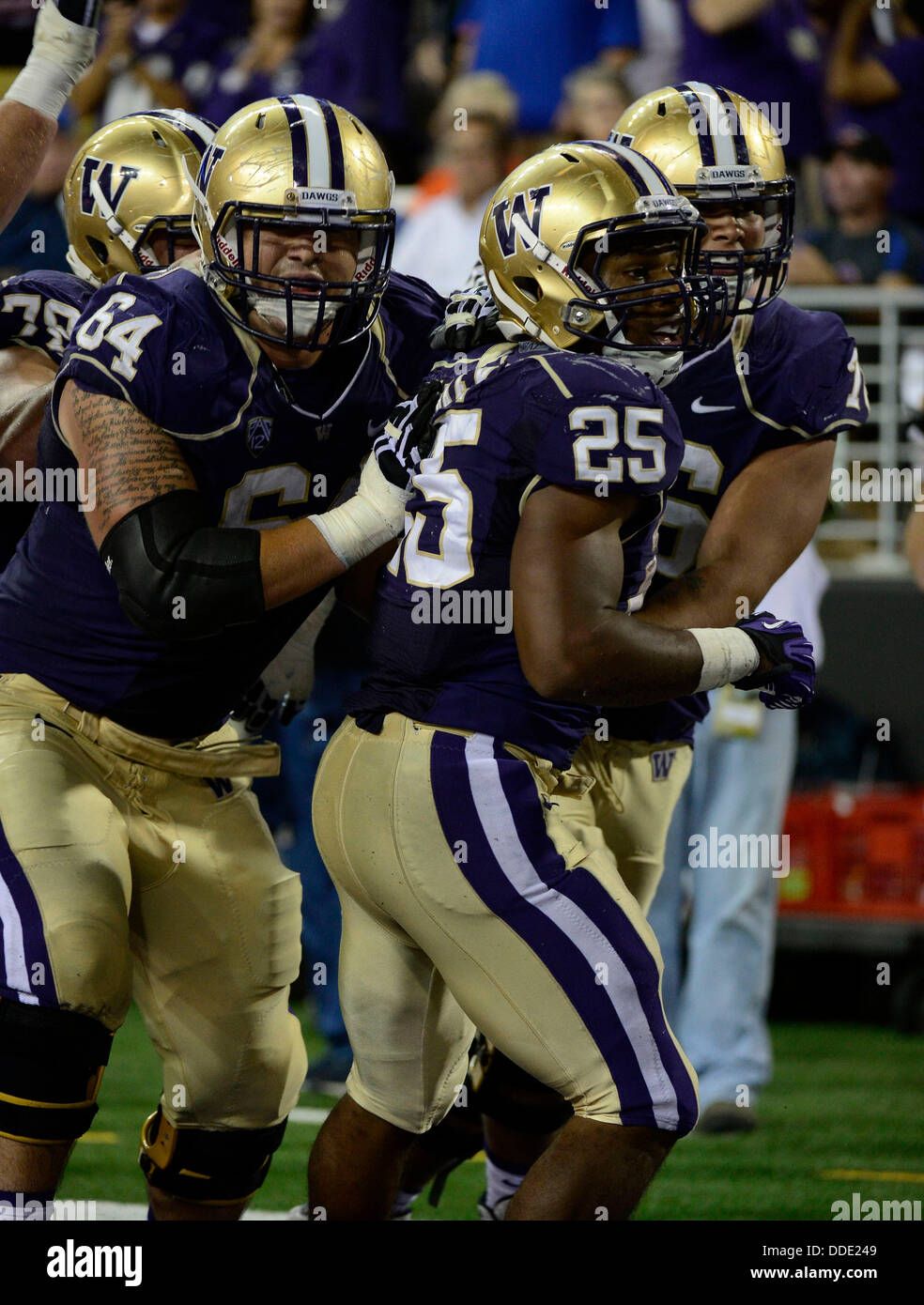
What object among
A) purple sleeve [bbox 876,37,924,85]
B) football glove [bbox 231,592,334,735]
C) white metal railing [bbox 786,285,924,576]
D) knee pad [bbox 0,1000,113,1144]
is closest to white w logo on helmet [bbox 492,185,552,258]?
football glove [bbox 231,592,334,735]

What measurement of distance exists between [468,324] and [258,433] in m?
0.37

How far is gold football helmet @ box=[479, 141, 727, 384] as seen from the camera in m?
2.74

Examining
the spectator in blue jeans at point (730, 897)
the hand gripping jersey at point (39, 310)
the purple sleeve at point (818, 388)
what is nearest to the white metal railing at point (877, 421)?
the spectator in blue jeans at point (730, 897)

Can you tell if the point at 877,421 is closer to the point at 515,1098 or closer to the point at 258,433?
the point at 515,1098

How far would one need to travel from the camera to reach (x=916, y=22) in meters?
7.60

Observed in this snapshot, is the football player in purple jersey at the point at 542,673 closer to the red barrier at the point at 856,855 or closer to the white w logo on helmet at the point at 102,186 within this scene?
the white w logo on helmet at the point at 102,186

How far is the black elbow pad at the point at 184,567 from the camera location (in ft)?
8.83

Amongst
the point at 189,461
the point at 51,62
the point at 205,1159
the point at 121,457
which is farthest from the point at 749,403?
the point at 205,1159

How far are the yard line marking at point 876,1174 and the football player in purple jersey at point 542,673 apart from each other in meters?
1.71

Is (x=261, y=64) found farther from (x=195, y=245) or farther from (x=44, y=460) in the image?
(x=44, y=460)

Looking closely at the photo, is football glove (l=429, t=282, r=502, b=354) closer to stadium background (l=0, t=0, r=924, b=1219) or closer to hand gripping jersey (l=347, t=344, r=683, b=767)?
hand gripping jersey (l=347, t=344, r=683, b=767)

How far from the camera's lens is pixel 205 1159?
10.0ft

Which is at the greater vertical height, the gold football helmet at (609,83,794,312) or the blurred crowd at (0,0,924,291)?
the blurred crowd at (0,0,924,291)

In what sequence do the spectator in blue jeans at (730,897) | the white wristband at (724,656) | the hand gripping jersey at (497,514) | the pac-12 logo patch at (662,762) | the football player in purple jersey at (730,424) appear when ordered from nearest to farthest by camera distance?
the hand gripping jersey at (497,514), the white wristband at (724,656), the football player in purple jersey at (730,424), the pac-12 logo patch at (662,762), the spectator in blue jeans at (730,897)
